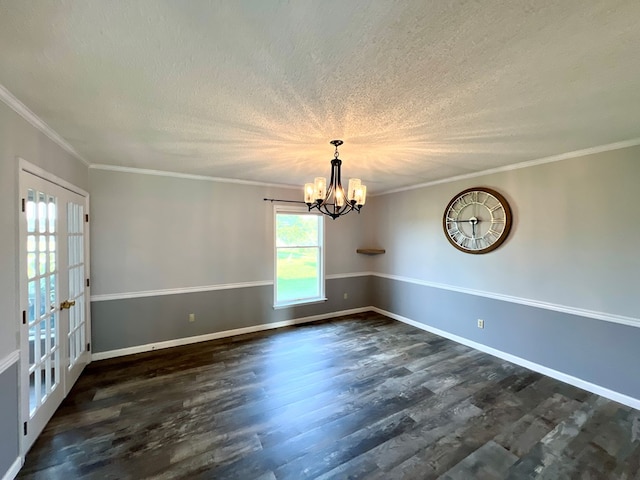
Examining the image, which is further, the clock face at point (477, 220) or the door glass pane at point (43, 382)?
the clock face at point (477, 220)

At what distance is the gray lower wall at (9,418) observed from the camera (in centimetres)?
171

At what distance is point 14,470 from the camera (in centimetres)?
181

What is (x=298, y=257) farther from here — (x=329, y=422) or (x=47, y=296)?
(x=47, y=296)

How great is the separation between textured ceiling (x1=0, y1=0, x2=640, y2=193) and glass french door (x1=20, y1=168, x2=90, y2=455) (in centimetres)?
64

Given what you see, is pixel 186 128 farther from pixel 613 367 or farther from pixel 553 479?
pixel 613 367

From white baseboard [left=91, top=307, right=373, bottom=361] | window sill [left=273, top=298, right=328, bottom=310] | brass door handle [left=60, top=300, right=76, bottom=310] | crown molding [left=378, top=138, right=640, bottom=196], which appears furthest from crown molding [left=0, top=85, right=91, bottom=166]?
crown molding [left=378, top=138, right=640, bottom=196]

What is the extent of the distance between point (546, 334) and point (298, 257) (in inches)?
142

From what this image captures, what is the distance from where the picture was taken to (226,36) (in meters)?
1.23

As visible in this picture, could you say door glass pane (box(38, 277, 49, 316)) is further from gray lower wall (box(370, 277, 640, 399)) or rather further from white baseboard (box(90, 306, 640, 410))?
gray lower wall (box(370, 277, 640, 399))

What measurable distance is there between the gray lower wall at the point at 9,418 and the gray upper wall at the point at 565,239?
4733 mm

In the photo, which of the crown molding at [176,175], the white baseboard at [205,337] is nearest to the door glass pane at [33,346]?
the white baseboard at [205,337]

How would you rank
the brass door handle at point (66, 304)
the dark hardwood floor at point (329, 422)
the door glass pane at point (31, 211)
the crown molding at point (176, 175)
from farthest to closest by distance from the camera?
the crown molding at point (176, 175) < the brass door handle at point (66, 304) < the door glass pane at point (31, 211) < the dark hardwood floor at point (329, 422)

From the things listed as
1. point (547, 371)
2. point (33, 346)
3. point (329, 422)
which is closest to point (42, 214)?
point (33, 346)

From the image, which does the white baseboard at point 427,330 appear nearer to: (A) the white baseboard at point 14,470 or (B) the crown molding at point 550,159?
(A) the white baseboard at point 14,470
